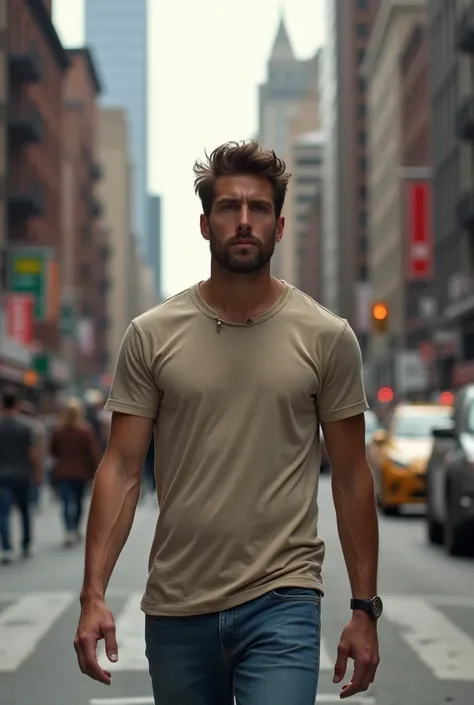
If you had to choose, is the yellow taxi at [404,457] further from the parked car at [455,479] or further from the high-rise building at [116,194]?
the high-rise building at [116,194]

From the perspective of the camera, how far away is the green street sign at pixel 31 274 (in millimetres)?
60188

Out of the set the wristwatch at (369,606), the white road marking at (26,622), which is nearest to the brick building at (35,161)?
the white road marking at (26,622)

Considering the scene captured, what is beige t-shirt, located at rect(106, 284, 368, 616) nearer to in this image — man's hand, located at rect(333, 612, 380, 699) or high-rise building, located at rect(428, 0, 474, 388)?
man's hand, located at rect(333, 612, 380, 699)

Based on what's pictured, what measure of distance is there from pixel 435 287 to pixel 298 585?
7492 cm

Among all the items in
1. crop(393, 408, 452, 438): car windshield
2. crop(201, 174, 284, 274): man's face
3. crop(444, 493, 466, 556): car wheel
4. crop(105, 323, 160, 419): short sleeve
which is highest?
crop(201, 174, 284, 274): man's face

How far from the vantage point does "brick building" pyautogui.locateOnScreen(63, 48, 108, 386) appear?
353 ft

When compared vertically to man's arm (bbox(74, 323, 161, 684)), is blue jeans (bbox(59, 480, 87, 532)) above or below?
below

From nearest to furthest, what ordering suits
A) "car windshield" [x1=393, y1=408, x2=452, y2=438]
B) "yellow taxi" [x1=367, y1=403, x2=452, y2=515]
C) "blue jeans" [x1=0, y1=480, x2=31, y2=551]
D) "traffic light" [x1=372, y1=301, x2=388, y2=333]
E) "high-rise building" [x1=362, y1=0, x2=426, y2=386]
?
1. "blue jeans" [x1=0, y1=480, x2=31, y2=551]
2. "yellow taxi" [x1=367, y1=403, x2=452, y2=515]
3. "car windshield" [x1=393, y1=408, x2=452, y2=438]
4. "traffic light" [x1=372, y1=301, x2=388, y2=333]
5. "high-rise building" [x1=362, y1=0, x2=426, y2=386]

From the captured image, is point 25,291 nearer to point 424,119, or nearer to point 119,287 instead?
point 424,119

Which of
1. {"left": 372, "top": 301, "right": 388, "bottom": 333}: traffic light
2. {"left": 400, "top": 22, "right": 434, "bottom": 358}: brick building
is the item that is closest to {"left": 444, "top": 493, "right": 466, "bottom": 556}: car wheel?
{"left": 372, "top": 301, "right": 388, "bottom": 333}: traffic light

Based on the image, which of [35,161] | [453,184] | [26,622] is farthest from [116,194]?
[26,622]

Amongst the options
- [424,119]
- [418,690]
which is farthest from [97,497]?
[424,119]

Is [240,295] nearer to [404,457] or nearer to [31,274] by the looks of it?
[404,457]

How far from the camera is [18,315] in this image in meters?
59.9
